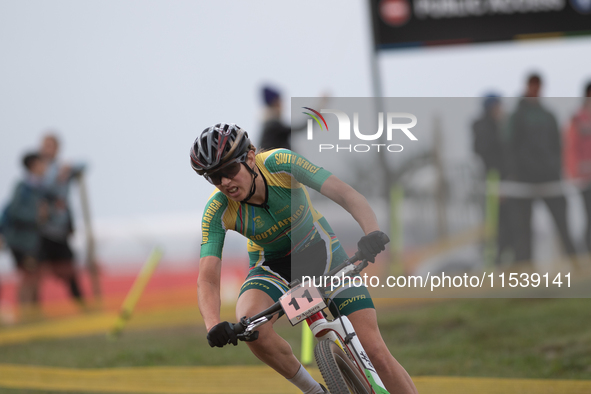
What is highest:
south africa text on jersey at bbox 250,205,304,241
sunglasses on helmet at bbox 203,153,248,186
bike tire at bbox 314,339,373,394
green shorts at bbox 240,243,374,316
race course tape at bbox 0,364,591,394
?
sunglasses on helmet at bbox 203,153,248,186

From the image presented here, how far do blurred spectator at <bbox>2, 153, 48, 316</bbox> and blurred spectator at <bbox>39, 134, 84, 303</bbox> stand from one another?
10cm

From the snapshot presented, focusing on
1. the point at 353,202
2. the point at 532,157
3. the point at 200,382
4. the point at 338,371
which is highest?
the point at 353,202

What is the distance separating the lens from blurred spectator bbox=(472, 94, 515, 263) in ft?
27.6

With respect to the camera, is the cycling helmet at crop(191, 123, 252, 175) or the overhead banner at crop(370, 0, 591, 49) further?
the overhead banner at crop(370, 0, 591, 49)

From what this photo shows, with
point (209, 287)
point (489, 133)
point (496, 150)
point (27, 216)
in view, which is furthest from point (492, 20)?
point (27, 216)

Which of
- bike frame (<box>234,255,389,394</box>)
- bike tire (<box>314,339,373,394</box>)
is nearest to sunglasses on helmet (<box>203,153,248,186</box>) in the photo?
bike frame (<box>234,255,389,394</box>)

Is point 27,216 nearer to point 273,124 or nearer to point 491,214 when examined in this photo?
point 273,124

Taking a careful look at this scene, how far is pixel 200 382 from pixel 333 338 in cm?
295

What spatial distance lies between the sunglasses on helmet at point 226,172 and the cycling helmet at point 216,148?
0.8 inches

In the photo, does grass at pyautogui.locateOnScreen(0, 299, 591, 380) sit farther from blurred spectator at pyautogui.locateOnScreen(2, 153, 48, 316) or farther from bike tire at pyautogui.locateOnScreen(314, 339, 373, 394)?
bike tire at pyautogui.locateOnScreen(314, 339, 373, 394)

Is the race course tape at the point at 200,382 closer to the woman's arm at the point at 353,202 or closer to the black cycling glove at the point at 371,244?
the woman's arm at the point at 353,202

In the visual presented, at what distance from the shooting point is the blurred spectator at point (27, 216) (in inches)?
366

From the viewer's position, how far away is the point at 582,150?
319 inches

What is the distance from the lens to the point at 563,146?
8.20m
